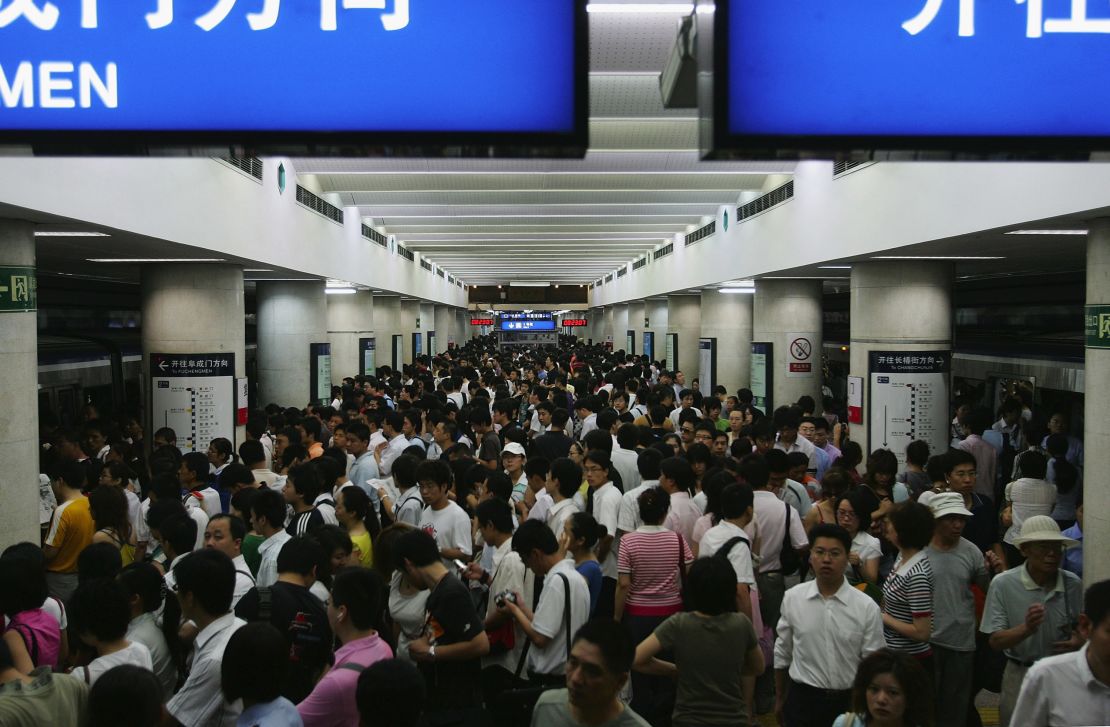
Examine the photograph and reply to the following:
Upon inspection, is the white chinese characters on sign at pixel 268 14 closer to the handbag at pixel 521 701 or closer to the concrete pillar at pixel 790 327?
the handbag at pixel 521 701

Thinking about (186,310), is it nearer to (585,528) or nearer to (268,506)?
(268,506)

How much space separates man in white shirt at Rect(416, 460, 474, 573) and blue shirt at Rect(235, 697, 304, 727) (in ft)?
8.21

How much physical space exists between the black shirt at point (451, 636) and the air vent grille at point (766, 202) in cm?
1156

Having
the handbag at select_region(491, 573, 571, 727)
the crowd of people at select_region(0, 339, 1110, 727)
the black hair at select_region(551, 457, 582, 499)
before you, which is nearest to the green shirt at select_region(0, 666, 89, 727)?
the crowd of people at select_region(0, 339, 1110, 727)

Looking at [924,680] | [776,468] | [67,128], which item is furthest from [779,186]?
[67,128]

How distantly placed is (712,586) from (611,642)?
92 centimetres

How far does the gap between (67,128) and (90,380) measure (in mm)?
13357

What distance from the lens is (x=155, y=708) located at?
3.10 m

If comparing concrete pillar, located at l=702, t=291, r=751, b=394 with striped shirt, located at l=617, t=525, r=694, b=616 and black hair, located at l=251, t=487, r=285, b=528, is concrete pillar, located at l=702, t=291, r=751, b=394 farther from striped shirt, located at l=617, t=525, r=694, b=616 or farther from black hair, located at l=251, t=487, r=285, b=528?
black hair, located at l=251, t=487, r=285, b=528

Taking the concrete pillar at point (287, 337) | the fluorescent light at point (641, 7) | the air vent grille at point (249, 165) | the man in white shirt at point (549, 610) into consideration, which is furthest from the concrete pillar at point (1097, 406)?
the concrete pillar at point (287, 337)

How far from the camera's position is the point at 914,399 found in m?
11.8

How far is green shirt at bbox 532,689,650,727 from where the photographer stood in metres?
3.06

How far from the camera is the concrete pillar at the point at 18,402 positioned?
6.89 metres

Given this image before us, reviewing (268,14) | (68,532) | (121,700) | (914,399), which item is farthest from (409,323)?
(268,14)
